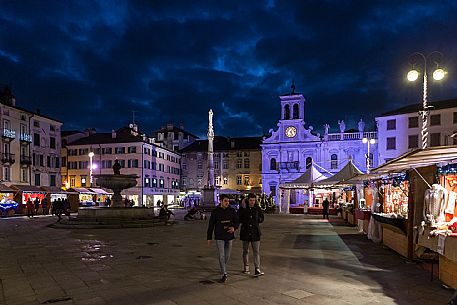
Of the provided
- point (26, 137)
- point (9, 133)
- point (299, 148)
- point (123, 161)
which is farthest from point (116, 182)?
point (123, 161)

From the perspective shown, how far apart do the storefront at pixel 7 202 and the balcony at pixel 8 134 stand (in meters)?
7.31

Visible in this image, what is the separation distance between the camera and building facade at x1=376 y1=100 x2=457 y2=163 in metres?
45.5

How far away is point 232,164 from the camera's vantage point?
227 ft

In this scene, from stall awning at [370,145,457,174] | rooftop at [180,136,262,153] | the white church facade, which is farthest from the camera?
rooftop at [180,136,262,153]

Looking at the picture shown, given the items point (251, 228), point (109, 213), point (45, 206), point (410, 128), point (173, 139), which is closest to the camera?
point (251, 228)

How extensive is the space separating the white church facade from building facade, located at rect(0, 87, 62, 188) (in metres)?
30.3

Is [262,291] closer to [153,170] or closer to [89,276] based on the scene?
[89,276]

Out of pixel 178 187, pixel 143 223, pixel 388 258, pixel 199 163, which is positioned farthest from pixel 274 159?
pixel 388 258

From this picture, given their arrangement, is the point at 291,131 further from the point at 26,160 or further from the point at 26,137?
the point at 26,160

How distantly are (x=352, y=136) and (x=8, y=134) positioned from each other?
4351 centimetres

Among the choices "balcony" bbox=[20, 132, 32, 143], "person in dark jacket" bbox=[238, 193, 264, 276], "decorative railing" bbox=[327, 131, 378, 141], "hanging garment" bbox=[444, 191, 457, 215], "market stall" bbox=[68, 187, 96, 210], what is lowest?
"market stall" bbox=[68, 187, 96, 210]

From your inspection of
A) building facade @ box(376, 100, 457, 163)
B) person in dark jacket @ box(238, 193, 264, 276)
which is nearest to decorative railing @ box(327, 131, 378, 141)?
building facade @ box(376, 100, 457, 163)

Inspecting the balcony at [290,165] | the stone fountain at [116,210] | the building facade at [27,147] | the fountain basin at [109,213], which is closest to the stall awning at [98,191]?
the building facade at [27,147]

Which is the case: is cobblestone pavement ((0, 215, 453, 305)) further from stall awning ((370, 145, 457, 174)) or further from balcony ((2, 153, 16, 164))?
balcony ((2, 153, 16, 164))
